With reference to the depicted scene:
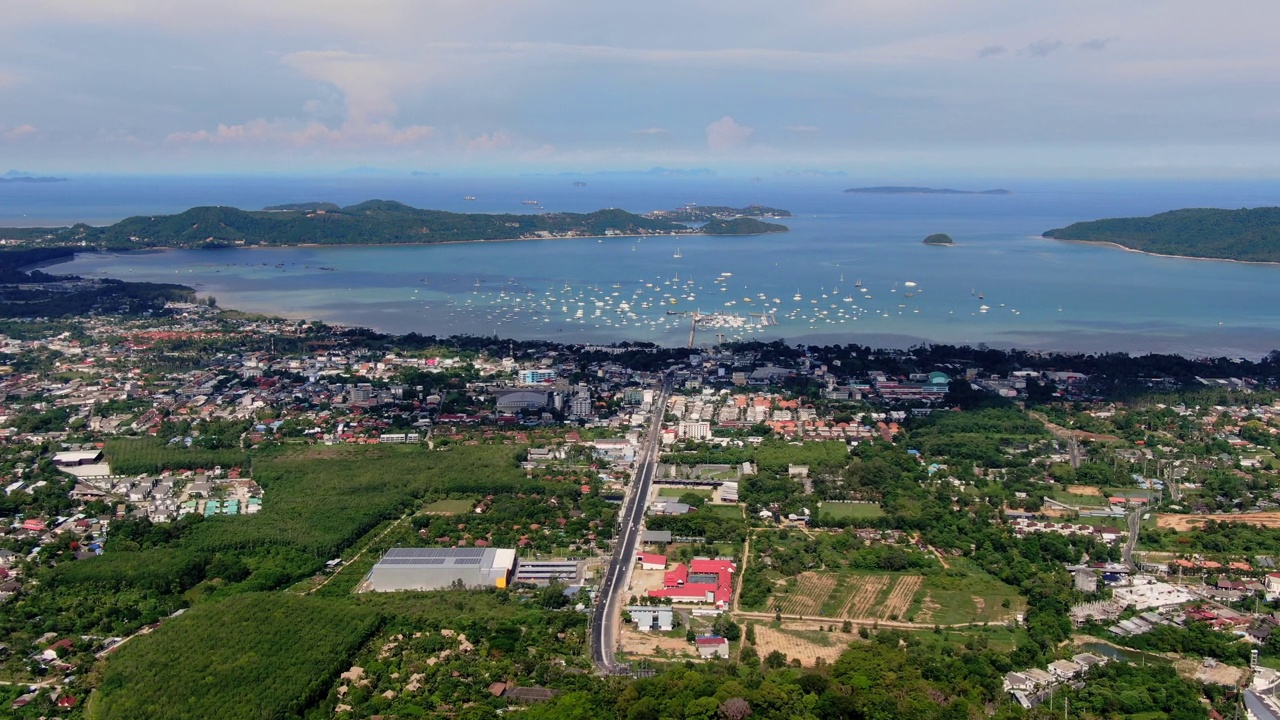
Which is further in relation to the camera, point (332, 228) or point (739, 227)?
point (739, 227)

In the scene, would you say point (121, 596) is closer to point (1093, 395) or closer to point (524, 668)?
point (524, 668)

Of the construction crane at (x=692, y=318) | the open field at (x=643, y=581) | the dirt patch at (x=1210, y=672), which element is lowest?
the dirt patch at (x=1210, y=672)

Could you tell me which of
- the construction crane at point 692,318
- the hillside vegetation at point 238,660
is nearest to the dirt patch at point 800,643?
the hillside vegetation at point 238,660

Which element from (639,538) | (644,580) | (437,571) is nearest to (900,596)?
(644,580)

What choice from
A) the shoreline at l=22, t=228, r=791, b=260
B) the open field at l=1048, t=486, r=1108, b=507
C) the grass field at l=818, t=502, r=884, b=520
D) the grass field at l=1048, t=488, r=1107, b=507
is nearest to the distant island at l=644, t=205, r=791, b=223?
the shoreline at l=22, t=228, r=791, b=260

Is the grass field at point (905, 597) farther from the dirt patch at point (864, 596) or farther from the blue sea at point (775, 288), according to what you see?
the blue sea at point (775, 288)

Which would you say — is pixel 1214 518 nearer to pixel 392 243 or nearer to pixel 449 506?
pixel 449 506
